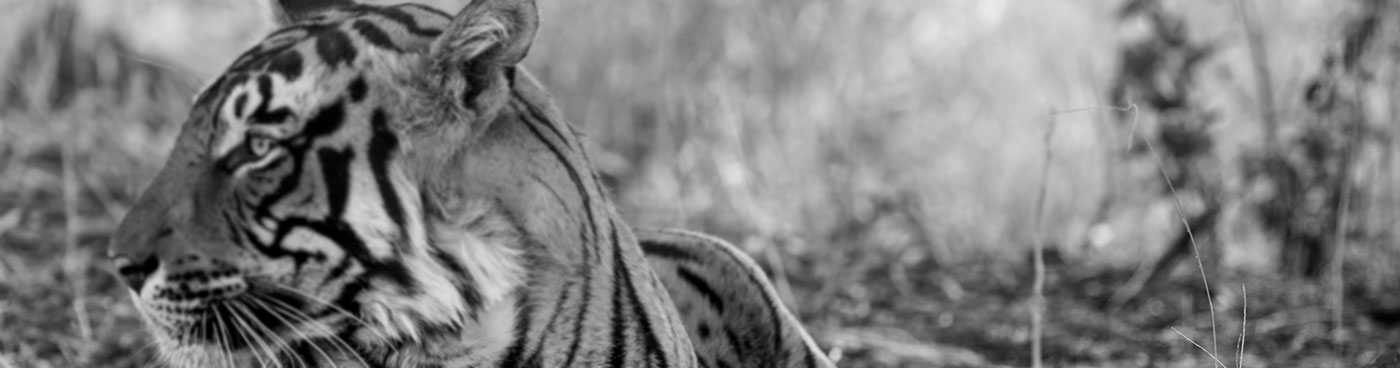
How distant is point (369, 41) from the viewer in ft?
7.86

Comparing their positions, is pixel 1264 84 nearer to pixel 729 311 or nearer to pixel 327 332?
pixel 729 311

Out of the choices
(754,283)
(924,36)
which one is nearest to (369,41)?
(754,283)

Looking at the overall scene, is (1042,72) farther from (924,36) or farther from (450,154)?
(450,154)

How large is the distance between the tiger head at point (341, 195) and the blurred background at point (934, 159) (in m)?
0.40

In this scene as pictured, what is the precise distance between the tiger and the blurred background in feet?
1.31

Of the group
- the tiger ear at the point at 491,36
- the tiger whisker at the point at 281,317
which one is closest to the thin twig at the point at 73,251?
the tiger whisker at the point at 281,317

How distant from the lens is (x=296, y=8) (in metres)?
2.69

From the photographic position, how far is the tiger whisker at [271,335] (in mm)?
2385

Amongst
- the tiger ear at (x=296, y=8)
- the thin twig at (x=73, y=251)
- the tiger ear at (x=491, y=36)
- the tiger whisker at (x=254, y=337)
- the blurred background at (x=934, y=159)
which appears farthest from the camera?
the blurred background at (x=934, y=159)

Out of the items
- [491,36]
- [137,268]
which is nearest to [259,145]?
[137,268]

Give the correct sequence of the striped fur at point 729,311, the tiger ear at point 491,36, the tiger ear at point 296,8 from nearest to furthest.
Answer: the tiger ear at point 491,36 → the tiger ear at point 296,8 → the striped fur at point 729,311

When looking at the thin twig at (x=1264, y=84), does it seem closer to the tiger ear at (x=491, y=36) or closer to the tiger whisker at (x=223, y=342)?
the tiger ear at (x=491, y=36)

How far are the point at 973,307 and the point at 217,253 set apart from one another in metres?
2.97

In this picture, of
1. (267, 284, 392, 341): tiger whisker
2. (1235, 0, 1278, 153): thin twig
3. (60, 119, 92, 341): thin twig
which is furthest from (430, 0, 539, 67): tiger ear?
(1235, 0, 1278, 153): thin twig
